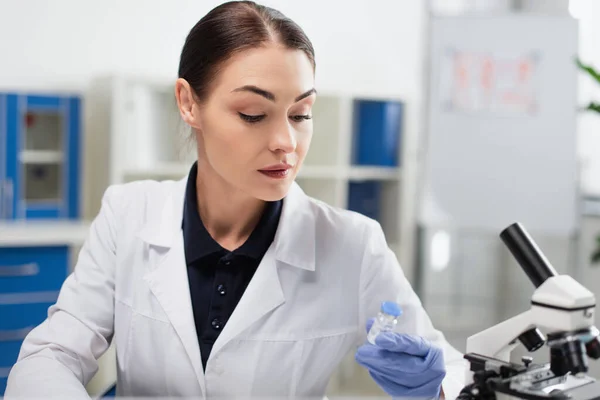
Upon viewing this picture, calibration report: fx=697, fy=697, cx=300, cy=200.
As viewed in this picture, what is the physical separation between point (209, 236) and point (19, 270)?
153 cm

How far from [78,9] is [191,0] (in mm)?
475

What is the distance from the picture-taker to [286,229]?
123cm

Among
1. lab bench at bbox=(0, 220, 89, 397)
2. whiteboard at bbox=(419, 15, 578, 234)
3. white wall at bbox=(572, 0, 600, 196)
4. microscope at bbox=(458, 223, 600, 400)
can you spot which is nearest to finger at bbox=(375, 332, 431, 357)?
microscope at bbox=(458, 223, 600, 400)

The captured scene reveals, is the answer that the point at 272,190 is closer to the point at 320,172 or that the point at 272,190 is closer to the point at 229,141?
the point at 229,141

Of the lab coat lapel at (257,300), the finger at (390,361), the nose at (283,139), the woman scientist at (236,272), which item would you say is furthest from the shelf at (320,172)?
the finger at (390,361)

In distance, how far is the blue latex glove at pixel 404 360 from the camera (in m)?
0.98

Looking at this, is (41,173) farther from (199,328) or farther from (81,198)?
(199,328)


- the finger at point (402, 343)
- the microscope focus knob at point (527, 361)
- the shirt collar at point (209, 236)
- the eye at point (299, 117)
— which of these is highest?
the eye at point (299, 117)

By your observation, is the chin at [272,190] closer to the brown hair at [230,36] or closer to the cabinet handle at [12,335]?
the brown hair at [230,36]

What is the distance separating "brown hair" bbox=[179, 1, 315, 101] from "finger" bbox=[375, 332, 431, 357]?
0.45m

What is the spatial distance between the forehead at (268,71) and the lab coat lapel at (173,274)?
0.29 m

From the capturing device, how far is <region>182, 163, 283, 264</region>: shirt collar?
3.92 ft

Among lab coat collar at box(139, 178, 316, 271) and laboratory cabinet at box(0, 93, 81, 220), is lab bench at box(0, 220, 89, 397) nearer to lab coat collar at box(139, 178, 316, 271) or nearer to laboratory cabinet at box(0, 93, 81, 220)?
laboratory cabinet at box(0, 93, 81, 220)

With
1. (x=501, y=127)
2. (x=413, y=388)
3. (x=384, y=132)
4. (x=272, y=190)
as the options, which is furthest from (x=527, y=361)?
(x=501, y=127)
